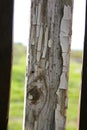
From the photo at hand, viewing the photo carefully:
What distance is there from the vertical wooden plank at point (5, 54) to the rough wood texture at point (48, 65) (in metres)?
0.15

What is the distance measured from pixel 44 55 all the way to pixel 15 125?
4.13m

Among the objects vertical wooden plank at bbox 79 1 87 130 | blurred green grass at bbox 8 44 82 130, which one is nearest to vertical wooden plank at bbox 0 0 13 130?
vertical wooden plank at bbox 79 1 87 130

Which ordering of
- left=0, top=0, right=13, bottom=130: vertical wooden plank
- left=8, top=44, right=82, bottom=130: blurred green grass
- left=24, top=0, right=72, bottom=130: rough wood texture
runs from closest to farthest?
left=24, top=0, right=72, bottom=130: rough wood texture
left=0, top=0, right=13, bottom=130: vertical wooden plank
left=8, top=44, right=82, bottom=130: blurred green grass

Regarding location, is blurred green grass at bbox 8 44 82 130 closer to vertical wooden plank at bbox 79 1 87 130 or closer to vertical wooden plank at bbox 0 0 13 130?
vertical wooden plank at bbox 79 1 87 130

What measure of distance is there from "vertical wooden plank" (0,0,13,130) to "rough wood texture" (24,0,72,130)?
15 centimetres

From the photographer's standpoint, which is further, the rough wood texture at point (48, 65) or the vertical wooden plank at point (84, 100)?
the vertical wooden plank at point (84, 100)

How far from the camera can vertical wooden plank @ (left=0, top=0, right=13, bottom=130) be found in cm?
185

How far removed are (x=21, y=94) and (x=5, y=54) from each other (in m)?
6.22

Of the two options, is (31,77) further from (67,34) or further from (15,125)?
(15,125)

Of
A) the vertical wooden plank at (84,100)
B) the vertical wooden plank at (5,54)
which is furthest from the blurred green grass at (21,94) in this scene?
the vertical wooden plank at (5,54)

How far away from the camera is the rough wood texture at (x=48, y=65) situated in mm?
1731

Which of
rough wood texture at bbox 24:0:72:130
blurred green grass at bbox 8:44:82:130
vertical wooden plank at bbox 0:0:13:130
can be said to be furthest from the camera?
blurred green grass at bbox 8:44:82:130

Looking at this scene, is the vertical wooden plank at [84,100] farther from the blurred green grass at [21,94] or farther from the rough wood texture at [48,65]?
the blurred green grass at [21,94]

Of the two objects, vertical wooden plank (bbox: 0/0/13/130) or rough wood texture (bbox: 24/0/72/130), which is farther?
vertical wooden plank (bbox: 0/0/13/130)
